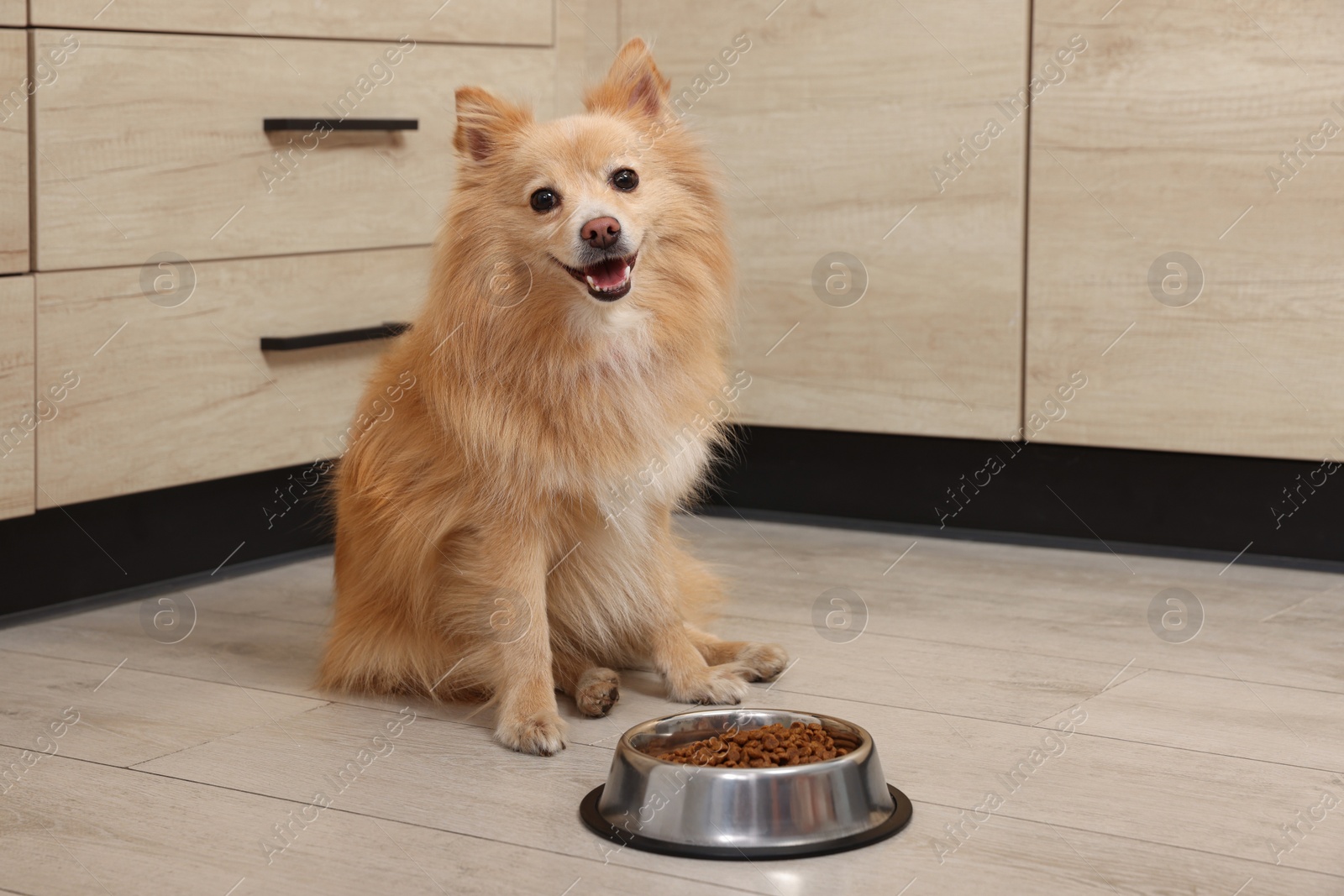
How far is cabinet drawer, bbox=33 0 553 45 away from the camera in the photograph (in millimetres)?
2367

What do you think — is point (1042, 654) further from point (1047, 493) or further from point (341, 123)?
point (341, 123)

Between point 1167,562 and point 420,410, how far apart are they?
1.56m

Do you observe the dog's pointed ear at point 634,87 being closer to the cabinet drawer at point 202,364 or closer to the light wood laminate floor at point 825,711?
the cabinet drawer at point 202,364

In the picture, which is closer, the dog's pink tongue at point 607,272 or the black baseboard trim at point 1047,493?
the dog's pink tongue at point 607,272

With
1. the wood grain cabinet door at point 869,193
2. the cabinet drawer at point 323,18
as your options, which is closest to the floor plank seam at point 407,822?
the cabinet drawer at point 323,18

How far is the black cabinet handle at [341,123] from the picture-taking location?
8.71 ft

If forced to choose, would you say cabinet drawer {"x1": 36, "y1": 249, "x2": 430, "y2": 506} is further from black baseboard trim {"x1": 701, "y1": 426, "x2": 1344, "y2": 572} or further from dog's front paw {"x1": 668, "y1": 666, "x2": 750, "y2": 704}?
black baseboard trim {"x1": 701, "y1": 426, "x2": 1344, "y2": 572}

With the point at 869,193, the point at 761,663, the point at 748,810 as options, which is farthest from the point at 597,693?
the point at 869,193

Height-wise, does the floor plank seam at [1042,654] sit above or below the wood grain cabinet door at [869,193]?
below

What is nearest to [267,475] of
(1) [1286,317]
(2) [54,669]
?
(2) [54,669]

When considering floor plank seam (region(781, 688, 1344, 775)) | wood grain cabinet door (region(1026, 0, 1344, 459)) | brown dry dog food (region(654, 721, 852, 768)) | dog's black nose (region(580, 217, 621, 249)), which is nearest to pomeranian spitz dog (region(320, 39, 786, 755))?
dog's black nose (region(580, 217, 621, 249))

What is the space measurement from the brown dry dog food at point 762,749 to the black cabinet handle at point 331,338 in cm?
118

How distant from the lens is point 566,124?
1968mm

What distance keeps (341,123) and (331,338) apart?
42cm
